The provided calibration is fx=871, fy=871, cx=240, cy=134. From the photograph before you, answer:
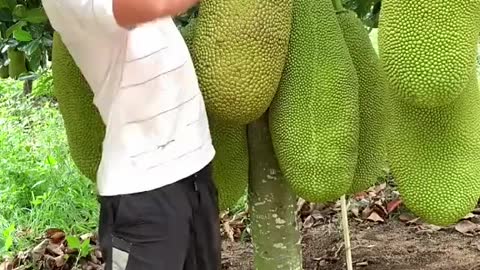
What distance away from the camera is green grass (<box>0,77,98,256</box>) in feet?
9.18

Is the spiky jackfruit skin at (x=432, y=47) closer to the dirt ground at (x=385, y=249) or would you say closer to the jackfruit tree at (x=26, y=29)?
the jackfruit tree at (x=26, y=29)

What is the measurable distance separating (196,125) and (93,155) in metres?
0.29

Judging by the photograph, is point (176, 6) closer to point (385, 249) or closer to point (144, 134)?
point (144, 134)

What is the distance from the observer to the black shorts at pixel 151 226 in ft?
4.40

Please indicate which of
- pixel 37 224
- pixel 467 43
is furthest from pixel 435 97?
pixel 37 224

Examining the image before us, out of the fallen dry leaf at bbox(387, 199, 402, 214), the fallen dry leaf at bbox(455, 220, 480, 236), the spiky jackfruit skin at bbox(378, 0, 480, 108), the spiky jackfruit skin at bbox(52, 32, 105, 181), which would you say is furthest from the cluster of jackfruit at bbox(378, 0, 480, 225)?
the fallen dry leaf at bbox(387, 199, 402, 214)

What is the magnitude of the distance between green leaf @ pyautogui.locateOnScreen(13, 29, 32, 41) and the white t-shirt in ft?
1.20

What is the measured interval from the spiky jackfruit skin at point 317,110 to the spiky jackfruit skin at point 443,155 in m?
0.09

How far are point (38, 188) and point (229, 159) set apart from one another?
5.58ft

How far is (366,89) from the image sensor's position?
153cm

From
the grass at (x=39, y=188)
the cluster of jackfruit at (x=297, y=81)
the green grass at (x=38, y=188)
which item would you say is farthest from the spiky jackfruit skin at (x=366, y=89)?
the green grass at (x=38, y=188)

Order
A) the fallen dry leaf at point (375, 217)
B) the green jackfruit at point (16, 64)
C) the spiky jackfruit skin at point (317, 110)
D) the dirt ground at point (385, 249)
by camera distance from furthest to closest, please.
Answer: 1. the fallen dry leaf at point (375, 217)
2. the dirt ground at point (385, 249)
3. the green jackfruit at point (16, 64)
4. the spiky jackfruit skin at point (317, 110)

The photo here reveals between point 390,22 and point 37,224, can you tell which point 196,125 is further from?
point 37,224

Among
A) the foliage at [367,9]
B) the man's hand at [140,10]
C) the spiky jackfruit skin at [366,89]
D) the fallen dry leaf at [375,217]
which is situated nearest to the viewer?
the man's hand at [140,10]
